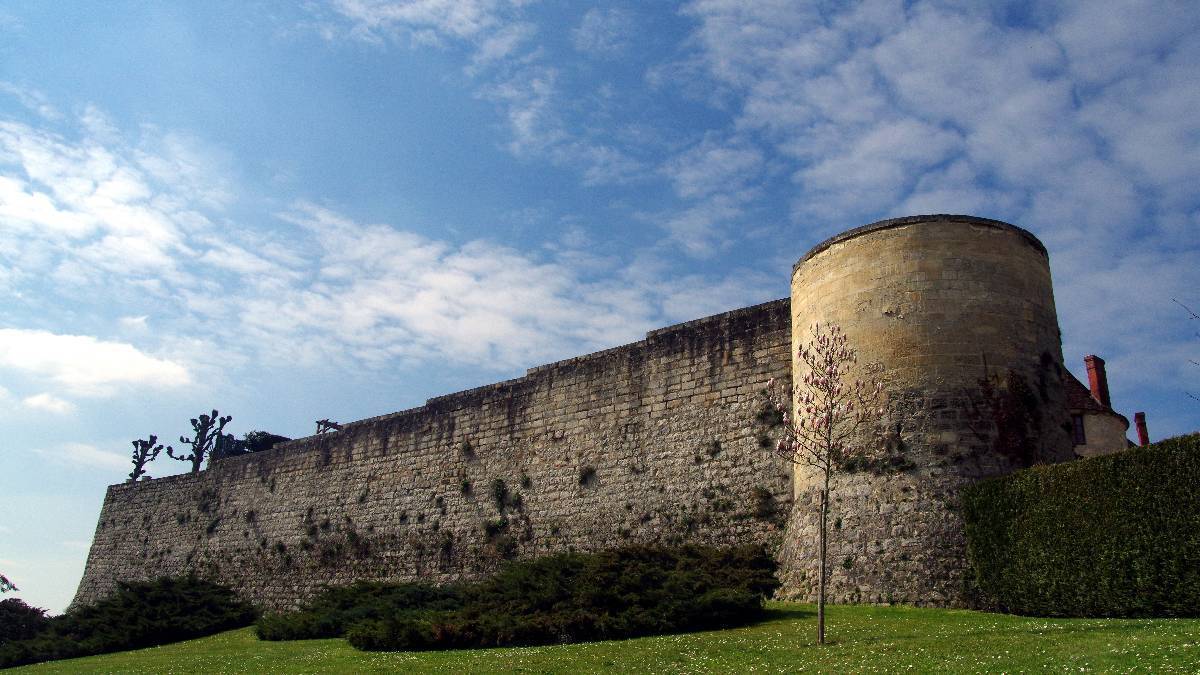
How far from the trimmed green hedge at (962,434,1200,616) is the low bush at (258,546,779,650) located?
3.53 metres

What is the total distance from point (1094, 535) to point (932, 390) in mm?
3425

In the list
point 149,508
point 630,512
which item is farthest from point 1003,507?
point 149,508

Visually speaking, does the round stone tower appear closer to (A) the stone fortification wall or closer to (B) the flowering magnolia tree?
(B) the flowering magnolia tree

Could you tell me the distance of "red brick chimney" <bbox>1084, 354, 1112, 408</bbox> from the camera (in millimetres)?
22938

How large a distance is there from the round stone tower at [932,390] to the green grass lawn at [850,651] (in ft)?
3.29

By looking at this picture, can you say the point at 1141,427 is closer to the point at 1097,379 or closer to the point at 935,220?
the point at 1097,379

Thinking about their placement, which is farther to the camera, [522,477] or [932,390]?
[522,477]

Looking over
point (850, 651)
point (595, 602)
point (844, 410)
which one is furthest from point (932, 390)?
point (595, 602)

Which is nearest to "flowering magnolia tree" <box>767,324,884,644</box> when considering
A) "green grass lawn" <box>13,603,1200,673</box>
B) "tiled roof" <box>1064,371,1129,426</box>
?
"green grass lawn" <box>13,603,1200,673</box>

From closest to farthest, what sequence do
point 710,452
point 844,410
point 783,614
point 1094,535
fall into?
point 1094,535
point 783,614
point 844,410
point 710,452

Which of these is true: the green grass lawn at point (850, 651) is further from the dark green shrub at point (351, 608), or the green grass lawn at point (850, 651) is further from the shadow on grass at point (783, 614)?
the dark green shrub at point (351, 608)

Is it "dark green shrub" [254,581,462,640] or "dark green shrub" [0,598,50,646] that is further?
"dark green shrub" [0,598,50,646]

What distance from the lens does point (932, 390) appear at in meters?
14.5

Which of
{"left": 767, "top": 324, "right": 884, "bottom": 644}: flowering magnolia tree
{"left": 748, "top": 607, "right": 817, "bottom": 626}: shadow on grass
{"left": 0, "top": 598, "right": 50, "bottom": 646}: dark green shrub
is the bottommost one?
{"left": 0, "top": 598, "right": 50, "bottom": 646}: dark green shrub
